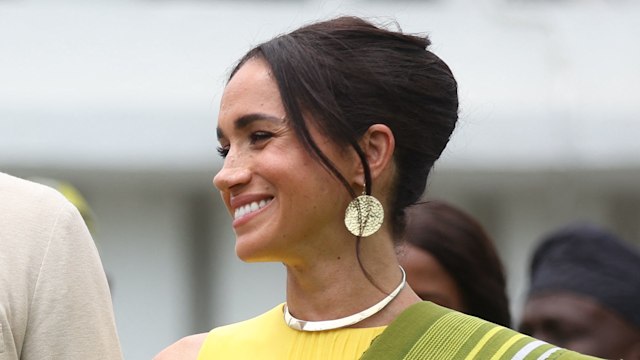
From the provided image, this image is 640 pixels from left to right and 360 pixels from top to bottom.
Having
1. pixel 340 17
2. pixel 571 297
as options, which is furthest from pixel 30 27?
pixel 340 17

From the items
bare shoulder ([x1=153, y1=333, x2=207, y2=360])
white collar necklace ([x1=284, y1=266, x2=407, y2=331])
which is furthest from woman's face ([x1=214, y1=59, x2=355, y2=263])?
bare shoulder ([x1=153, y1=333, x2=207, y2=360])

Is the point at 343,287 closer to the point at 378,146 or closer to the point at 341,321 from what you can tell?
the point at 341,321

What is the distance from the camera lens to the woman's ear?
12.3 ft

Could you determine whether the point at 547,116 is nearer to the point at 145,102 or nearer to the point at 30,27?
the point at 145,102

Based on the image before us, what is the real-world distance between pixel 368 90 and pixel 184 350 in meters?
0.67

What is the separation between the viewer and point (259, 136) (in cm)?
372

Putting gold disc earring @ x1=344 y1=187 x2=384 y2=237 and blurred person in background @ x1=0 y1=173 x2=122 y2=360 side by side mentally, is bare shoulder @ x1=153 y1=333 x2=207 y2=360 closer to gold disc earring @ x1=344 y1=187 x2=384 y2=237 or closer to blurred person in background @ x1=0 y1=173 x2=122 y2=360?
blurred person in background @ x1=0 y1=173 x2=122 y2=360

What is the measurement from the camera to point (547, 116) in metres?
10.9

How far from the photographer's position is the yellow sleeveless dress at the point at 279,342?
3.69m

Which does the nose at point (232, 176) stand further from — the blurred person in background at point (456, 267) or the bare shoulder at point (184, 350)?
the blurred person in background at point (456, 267)

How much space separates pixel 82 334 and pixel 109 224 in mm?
7158

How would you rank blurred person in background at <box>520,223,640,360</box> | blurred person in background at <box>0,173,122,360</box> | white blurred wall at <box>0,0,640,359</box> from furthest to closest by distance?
white blurred wall at <box>0,0,640,359</box> < blurred person in background at <box>520,223,640,360</box> < blurred person in background at <box>0,173,122,360</box>

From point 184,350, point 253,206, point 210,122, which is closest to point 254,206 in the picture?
point 253,206

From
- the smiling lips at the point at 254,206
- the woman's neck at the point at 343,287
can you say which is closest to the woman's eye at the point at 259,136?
the smiling lips at the point at 254,206
